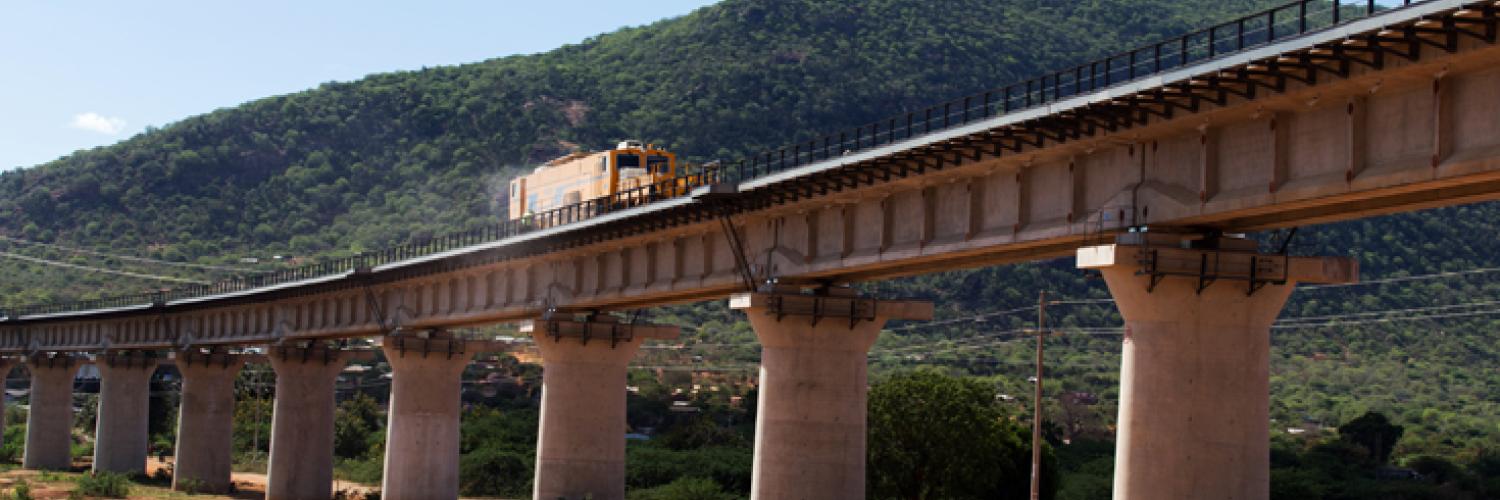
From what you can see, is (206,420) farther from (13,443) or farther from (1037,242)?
(1037,242)

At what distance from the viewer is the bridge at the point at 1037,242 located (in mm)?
24547

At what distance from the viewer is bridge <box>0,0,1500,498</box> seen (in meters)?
24.5

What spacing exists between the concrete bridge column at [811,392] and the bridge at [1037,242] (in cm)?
6

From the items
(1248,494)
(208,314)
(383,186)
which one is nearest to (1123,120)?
(1248,494)

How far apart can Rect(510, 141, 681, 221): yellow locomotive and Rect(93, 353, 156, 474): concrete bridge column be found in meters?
43.2

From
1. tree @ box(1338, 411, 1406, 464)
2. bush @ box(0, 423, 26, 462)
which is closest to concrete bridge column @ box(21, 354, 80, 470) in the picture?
bush @ box(0, 423, 26, 462)

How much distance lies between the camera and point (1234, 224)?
28906mm

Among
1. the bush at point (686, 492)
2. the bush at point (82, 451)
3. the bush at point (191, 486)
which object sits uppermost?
the bush at point (686, 492)

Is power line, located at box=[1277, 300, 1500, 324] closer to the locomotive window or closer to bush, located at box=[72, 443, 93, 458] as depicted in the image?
the locomotive window

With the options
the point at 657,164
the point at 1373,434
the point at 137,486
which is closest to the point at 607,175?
the point at 657,164

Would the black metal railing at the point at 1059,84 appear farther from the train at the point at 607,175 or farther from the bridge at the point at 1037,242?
the train at the point at 607,175

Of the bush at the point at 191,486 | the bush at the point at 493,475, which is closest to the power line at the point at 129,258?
the bush at the point at 191,486

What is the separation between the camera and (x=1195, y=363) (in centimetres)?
2786

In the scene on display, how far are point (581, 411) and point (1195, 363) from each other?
31.2m
